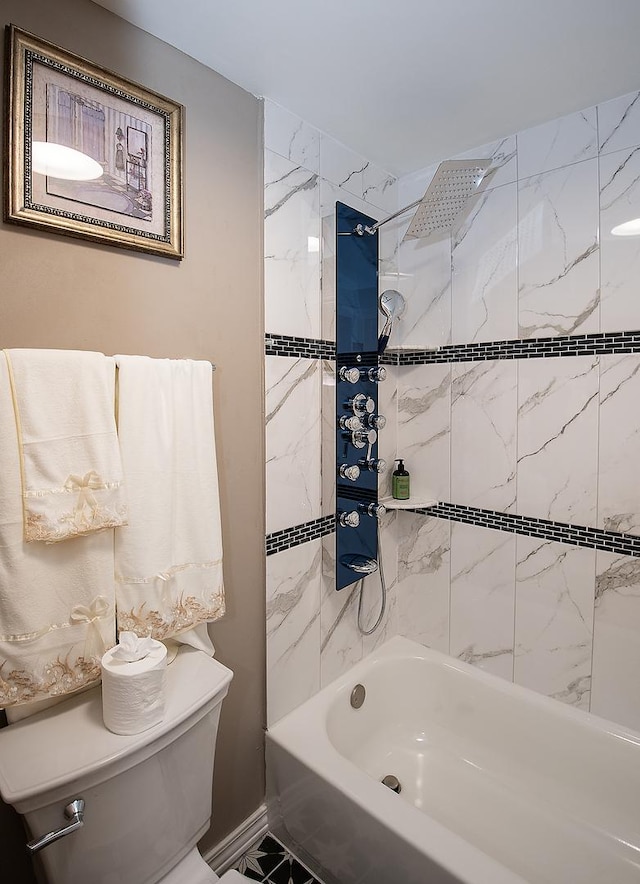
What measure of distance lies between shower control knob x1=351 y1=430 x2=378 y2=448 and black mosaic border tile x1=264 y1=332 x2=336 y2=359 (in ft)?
1.01

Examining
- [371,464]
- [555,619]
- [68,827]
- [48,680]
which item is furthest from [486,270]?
[68,827]

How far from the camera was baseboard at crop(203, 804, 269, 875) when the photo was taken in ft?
5.11

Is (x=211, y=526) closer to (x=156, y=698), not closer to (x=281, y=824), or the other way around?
(x=156, y=698)

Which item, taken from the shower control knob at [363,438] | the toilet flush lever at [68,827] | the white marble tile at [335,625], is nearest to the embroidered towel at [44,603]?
the toilet flush lever at [68,827]

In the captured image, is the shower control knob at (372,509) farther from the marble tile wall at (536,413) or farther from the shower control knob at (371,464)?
the marble tile wall at (536,413)

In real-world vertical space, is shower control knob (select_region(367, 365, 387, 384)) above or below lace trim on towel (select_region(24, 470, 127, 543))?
above

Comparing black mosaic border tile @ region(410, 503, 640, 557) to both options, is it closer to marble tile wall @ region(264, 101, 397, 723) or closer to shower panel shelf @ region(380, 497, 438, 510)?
shower panel shelf @ region(380, 497, 438, 510)

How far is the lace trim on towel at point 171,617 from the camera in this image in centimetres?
119

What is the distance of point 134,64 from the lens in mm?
1274

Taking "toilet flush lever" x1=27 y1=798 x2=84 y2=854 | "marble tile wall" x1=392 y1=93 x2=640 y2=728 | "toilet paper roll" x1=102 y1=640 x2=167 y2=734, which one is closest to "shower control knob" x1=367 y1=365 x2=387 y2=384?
"marble tile wall" x1=392 y1=93 x2=640 y2=728

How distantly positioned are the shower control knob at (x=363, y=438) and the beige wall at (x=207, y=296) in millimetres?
430

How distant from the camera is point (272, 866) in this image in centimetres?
159

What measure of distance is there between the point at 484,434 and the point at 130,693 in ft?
4.98

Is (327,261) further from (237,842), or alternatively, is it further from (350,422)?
(237,842)
